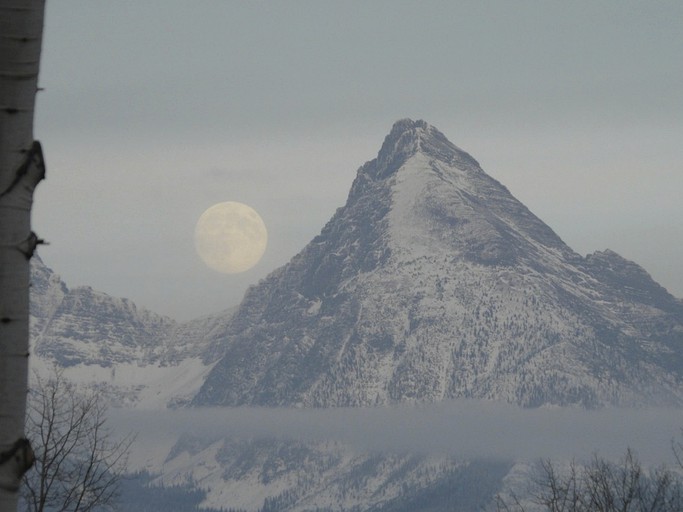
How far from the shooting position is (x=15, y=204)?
7.04m

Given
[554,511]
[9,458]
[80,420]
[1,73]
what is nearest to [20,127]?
[1,73]

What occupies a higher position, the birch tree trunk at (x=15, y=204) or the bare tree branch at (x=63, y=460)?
the birch tree trunk at (x=15, y=204)

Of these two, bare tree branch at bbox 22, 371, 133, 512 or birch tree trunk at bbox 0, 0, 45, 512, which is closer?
birch tree trunk at bbox 0, 0, 45, 512

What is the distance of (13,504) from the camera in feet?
22.4

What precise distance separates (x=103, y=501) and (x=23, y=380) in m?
26.1

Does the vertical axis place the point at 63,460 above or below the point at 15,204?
below

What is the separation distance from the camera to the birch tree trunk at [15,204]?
692 cm

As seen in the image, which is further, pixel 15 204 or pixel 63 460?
pixel 63 460

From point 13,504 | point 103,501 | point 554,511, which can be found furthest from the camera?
point 554,511

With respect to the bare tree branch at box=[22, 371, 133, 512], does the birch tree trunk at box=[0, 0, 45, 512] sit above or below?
above

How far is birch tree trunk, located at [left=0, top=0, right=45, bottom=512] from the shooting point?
22.7 feet

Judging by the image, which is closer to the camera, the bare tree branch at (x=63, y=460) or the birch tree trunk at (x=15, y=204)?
the birch tree trunk at (x=15, y=204)

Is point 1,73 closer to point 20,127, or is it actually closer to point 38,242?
point 20,127

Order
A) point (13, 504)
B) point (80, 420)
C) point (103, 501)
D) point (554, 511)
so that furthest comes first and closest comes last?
point (554, 511)
point (80, 420)
point (103, 501)
point (13, 504)
